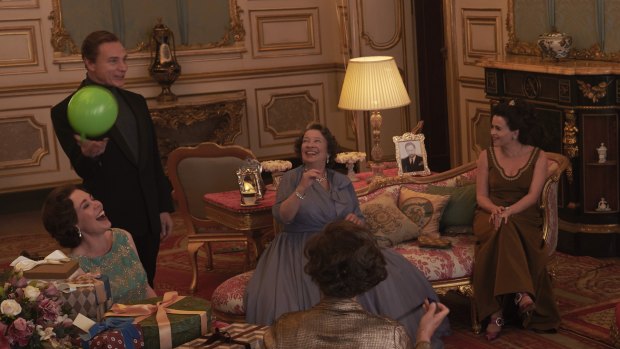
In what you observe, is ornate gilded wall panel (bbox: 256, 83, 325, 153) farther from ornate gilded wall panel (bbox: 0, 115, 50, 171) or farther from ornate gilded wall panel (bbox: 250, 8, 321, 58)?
ornate gilded wall panel (bbox: 0, 115, 50, 171)

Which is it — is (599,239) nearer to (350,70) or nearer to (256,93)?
(350,70)

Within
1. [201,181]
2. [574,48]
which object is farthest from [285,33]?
[201,181]

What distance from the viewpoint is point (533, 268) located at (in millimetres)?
4848

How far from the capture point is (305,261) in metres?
4.55

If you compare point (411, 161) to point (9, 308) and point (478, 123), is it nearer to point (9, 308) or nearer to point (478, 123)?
point (478, 123)

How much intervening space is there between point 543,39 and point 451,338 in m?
2.45

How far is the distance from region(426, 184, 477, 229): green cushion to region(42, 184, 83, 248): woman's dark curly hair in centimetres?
231

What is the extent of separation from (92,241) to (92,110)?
46 cm

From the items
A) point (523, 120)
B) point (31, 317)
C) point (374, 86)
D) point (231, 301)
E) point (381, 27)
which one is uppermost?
point (381, 27)

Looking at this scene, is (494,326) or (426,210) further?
(426,210)

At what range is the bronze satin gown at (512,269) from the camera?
4770mm

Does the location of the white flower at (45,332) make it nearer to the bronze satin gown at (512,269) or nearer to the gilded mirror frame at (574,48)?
the bronze satin gown at (512,269)

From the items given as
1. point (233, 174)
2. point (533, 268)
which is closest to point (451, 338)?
point (533, 268)

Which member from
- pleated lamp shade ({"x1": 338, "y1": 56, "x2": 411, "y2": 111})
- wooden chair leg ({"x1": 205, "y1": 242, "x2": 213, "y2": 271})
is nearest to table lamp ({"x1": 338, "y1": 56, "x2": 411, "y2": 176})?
pleated lamp shade ({"x1": 338, "y1": 56, "x2": 411, "y2": 111})
